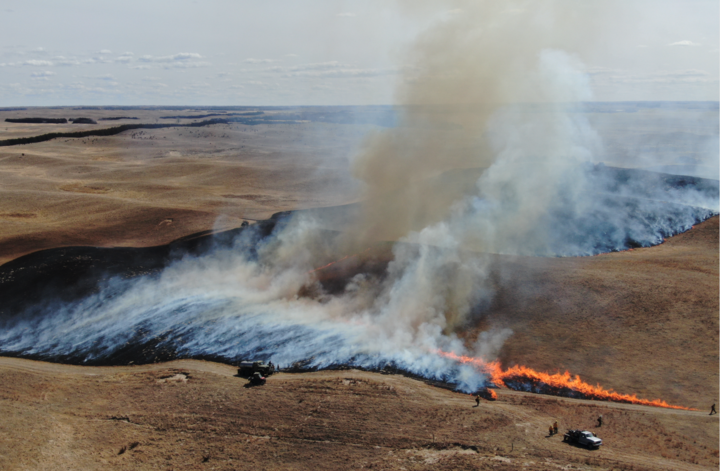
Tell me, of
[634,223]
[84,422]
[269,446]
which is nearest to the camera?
[269,446]

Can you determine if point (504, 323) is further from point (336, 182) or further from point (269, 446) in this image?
point (336, 182)

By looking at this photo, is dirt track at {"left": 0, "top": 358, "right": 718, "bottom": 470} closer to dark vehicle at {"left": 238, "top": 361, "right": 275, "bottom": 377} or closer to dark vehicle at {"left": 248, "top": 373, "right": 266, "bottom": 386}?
dark vehicle at {"left": 248, "top": 373, "right": 266, "bottom": 386}

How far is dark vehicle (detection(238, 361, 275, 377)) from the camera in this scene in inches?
1105

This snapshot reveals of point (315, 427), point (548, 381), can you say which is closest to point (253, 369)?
point (315, 427)

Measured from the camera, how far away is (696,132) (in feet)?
516

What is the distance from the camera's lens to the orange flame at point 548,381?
2548cm

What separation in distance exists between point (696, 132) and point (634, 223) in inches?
5443

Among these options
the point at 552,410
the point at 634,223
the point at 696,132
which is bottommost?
the point at 552,410

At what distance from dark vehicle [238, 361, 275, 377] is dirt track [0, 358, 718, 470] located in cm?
69

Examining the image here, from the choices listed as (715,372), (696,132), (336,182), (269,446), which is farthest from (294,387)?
(696,132)

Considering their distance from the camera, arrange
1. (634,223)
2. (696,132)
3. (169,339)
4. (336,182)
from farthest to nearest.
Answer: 1. (696,132)
2. (336,182)
3. (634,223)
4. (169,339)

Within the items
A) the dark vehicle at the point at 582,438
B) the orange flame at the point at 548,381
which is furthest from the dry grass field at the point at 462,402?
the orange flame at the point at 548,381

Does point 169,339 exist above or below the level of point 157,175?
below

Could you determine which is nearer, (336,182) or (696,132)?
(336,182)
